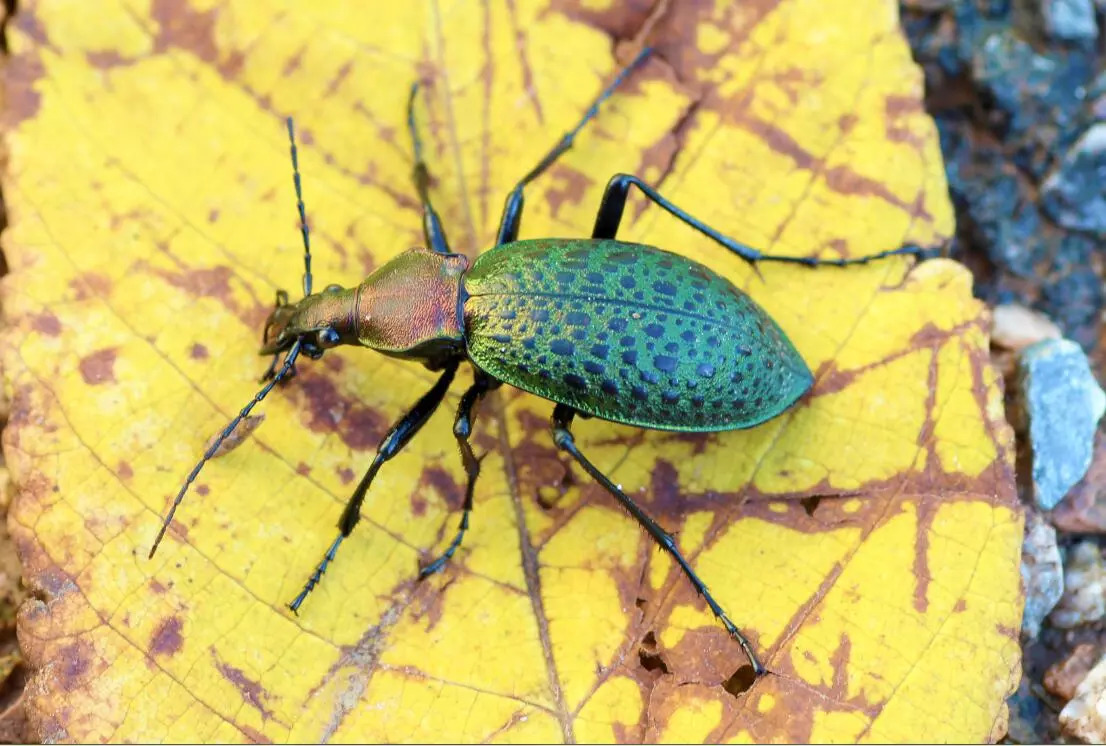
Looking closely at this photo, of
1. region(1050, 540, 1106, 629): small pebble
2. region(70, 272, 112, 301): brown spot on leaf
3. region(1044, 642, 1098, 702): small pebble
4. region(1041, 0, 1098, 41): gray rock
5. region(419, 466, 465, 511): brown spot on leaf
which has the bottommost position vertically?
region(1044, 642, 1098, 702): small pebble

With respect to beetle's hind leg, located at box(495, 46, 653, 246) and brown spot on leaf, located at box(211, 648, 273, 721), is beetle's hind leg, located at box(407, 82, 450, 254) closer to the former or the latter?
beetle's hind leg, located at box(495, 46, 653, 246)

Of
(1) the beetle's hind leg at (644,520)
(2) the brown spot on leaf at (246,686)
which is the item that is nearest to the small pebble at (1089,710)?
(1) the beetle's hind leg at (644,520)

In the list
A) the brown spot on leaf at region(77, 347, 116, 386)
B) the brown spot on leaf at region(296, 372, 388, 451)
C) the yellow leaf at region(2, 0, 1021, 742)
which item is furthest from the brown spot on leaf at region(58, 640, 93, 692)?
the brown spot on leaf at region(296, 372, 388, 451)

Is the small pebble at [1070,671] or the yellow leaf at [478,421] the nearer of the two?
the yellow leaf at [478,421]

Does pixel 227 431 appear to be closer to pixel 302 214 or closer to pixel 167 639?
pixel 167 639

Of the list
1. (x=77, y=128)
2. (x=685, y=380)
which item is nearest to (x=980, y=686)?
(x=685, y=380)

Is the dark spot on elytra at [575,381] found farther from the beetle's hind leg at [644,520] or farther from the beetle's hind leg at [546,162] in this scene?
the beetle's hind leg at [546,162]

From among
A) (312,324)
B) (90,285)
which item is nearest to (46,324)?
(90,285)
